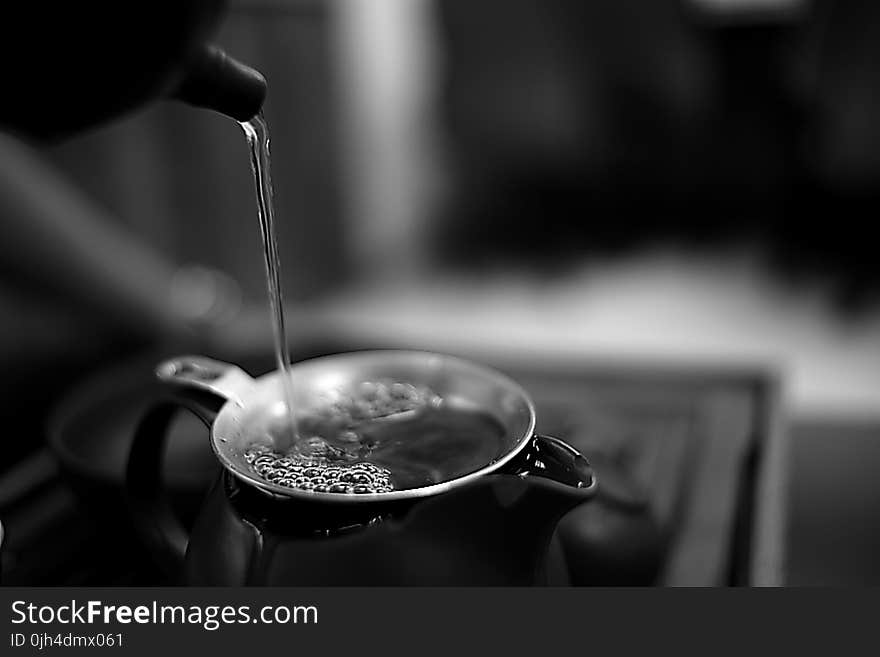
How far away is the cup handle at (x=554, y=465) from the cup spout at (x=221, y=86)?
206 mm

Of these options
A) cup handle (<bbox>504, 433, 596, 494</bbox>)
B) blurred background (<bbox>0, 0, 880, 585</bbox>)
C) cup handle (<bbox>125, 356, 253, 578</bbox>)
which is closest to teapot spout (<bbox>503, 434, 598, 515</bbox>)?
cup handle (<bbox>504, 433, 596, 494</bbox>)

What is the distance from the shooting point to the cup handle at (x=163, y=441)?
497 millimetres

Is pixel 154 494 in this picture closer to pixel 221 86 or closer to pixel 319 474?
pixel 319 474

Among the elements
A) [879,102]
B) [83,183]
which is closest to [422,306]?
[83,183]

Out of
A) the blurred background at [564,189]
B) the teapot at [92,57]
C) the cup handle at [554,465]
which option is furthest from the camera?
the blurred background at [564,189]

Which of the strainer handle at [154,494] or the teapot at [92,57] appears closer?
the teapot at [92,57]

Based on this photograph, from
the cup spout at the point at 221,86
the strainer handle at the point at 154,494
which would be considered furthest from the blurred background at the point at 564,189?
the cup spout at the point at 221,86

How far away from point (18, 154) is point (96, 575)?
744mm

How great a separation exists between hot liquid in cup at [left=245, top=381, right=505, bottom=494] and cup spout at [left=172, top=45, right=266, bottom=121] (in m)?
0.17

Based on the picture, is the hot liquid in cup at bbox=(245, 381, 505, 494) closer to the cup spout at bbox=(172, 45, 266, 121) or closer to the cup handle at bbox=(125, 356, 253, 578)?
the cup handle at bbox=(125, 356, 253, 578)

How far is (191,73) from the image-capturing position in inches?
15.6

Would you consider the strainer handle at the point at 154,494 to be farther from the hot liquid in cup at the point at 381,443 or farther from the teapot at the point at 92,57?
the teapot at the point at 92,57

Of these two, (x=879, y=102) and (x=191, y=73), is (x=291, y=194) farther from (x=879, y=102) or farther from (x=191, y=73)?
(x=191, y=73)

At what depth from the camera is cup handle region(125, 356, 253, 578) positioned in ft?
1.63
